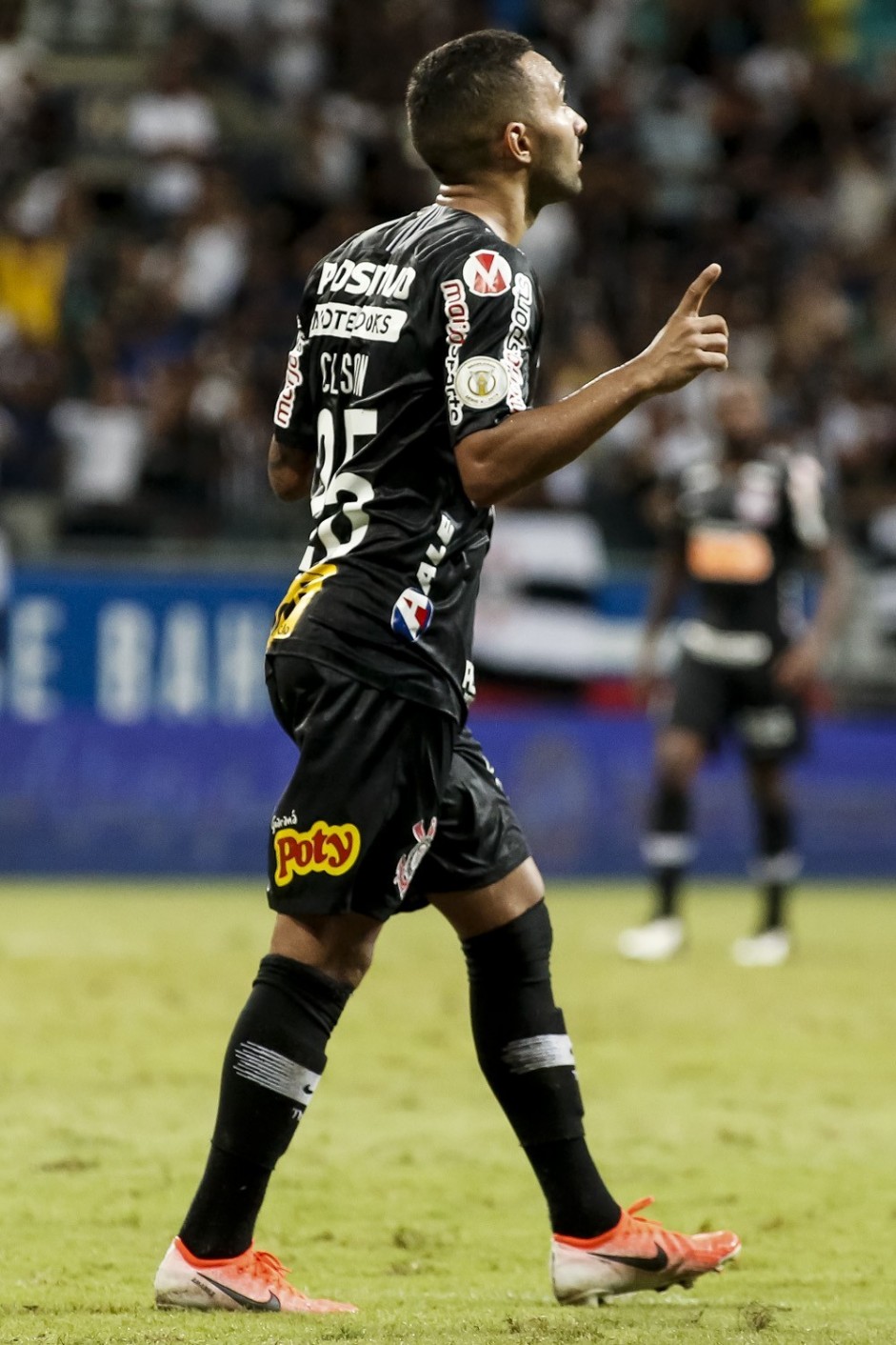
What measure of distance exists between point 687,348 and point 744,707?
6780mm

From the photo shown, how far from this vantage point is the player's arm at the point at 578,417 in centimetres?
373

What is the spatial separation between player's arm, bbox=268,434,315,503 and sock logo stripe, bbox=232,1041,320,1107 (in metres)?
1.15

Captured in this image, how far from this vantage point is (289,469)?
4363 millimetres

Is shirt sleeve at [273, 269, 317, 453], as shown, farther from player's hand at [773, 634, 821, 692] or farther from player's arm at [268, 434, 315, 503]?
player's hand at [773, 634, 821, 692]

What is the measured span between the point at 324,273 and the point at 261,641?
33.6 ft

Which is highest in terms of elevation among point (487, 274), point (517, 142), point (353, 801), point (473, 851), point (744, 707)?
point (517, 142)

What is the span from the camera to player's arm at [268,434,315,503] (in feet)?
14.2

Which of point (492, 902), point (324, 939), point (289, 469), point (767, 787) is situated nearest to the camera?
point (324, 939)

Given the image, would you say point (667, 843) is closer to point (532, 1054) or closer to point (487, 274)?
point (532, 1054)

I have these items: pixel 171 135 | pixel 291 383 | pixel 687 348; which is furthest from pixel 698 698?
pixel 171 135

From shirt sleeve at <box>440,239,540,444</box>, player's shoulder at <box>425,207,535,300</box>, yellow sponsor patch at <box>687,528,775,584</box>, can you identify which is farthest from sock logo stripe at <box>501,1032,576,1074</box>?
yellow sponsor patch at <box>687,528,775,584</box>

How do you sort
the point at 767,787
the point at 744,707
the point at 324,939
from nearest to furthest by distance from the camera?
the point at 324,939 < the point at 744,707 < the point at 767,787

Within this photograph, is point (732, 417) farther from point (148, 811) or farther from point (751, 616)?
point (148, 811)

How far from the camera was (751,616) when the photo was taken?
34.3 feet
